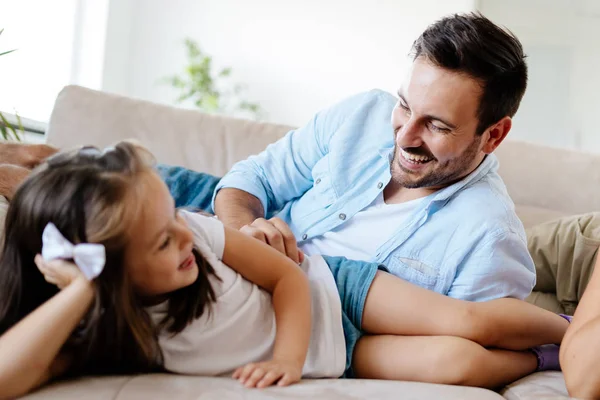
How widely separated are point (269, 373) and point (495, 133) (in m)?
0.94

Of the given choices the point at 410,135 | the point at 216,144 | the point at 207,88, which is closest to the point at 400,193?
the point at 410,135

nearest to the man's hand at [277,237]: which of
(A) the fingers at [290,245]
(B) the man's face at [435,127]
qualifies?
(A) the fingers at [290,245]

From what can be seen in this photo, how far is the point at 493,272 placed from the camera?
1.65 metres

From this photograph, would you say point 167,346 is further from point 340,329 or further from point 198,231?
point 340,329

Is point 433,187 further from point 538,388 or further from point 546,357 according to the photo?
point 538,388

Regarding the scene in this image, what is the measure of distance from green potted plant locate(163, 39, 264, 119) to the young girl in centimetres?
351

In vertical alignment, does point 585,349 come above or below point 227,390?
above

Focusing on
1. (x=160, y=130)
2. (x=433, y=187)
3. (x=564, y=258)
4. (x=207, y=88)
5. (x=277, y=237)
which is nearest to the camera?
(x=277, y=237)

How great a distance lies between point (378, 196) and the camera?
192 centimetres

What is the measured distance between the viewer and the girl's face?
1202 millimetres

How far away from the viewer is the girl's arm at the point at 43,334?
110 cm

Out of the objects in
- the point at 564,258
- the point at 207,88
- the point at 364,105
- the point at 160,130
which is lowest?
the point at 207,88

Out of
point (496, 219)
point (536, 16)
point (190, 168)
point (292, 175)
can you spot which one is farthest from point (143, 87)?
point (496, 219)

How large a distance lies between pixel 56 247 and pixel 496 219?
978 mm
